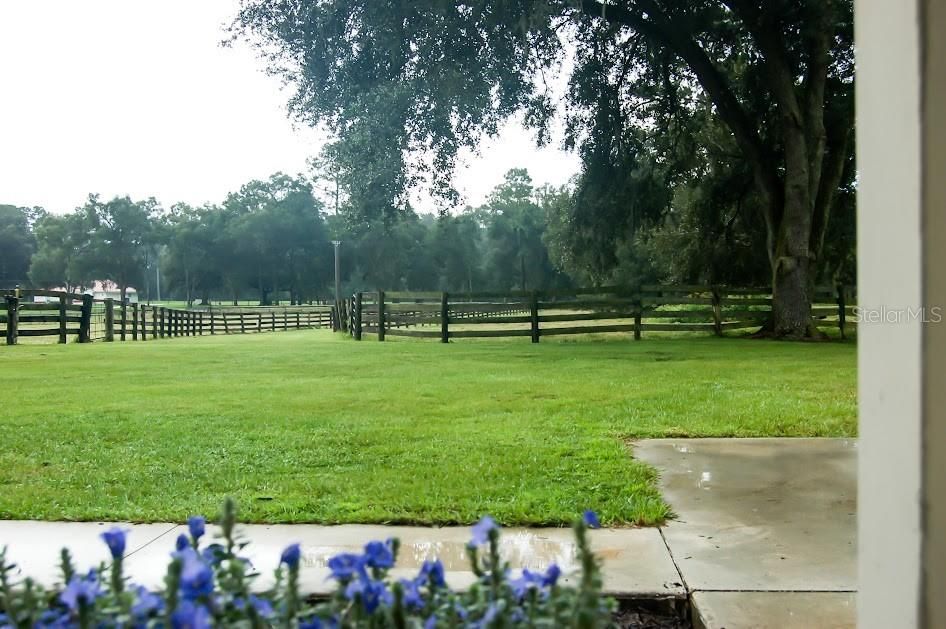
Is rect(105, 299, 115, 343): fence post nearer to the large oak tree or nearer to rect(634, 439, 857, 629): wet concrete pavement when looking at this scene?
the large oak tree

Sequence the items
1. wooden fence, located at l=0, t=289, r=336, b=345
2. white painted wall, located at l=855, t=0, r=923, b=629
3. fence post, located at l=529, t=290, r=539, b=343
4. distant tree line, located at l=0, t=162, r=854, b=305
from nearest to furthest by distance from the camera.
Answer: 1. white painted wall, located at l=855, t=0, r=923, b=629
2. fence post, located at l=529, t=290, r=539, b=343
3. wooden fence, located at l=0, t=289, r=336, b=345
4. distant tree line, located at l=0, t=162, r=854, b=305

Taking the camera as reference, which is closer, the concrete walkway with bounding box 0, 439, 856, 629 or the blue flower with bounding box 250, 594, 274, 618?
the blue flower with bounding box 250, 594, 274, 618

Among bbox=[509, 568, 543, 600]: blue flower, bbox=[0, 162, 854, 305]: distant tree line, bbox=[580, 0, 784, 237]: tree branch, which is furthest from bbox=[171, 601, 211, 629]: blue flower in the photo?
bbox=[0, 162, 854, 305]: distant tree line

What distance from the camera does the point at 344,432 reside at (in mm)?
4133

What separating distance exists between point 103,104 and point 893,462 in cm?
948

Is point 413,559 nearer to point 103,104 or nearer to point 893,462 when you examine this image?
point 893,462

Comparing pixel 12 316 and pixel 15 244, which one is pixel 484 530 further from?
pixel 15 244

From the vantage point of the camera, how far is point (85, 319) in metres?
16.0

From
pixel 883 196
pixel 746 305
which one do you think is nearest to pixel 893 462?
pixel 883 196

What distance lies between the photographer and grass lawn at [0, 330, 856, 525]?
2.54 meters

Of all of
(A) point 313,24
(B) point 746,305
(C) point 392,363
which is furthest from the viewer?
(B) point 746,305

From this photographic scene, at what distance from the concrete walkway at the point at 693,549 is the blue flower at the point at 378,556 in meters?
0.80

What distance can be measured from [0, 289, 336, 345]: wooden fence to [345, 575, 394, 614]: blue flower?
16.2 m

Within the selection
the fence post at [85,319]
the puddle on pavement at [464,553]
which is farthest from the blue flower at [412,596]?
the fence post at [85,319]
